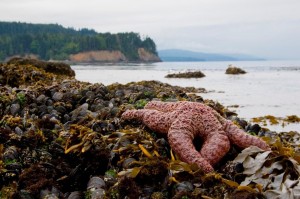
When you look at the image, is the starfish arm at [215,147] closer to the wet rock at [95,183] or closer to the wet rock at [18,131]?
the wet rock at [95,183]

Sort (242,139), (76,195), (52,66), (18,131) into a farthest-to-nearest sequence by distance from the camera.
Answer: (52,66)
(18,131)
(242,139)
(76,195)

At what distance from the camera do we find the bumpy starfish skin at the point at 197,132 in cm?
485

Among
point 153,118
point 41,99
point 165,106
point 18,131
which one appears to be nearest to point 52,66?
point 41,99

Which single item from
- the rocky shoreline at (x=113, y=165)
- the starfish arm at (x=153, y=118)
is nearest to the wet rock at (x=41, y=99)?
the rocky shoreline at (x=113, y=165)

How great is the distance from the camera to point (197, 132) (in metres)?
5.25

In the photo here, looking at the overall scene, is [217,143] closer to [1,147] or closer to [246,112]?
[1,147]

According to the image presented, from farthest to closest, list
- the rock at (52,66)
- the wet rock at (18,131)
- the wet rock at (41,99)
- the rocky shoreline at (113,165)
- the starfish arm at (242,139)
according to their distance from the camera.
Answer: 1. the rock at (52,66)
2. the wet rock at (41,99)
3. the wet rock at (18,131)
4. the starfish arm at (242,139)
5. the rocky shoreline at (113,165)

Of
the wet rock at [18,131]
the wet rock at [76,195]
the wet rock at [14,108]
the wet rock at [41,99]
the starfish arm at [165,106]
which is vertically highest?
the starfish arm at [165,106]

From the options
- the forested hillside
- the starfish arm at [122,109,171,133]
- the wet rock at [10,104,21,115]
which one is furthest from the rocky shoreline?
the forested hillside

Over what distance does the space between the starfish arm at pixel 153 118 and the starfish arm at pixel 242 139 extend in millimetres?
753

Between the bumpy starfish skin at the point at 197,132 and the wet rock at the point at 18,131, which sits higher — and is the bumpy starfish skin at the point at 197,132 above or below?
above

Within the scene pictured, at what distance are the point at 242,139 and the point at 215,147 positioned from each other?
47 cm

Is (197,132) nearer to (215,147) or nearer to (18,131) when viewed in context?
(215,147)

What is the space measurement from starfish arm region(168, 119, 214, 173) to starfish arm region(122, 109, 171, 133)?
0.24m
